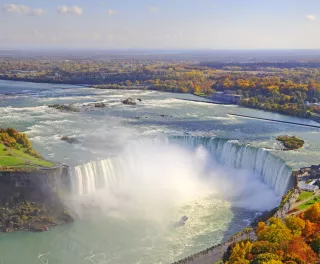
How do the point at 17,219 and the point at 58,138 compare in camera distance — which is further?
the point at 58,138

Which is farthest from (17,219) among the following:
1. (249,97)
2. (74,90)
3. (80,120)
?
(74,90)

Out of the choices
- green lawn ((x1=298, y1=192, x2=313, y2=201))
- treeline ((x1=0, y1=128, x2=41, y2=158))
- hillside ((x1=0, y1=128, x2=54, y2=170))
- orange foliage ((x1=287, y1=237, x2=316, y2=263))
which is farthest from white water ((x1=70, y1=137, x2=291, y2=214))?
orange foliage ((x1=287, y1=237, x2=316, y2=263))

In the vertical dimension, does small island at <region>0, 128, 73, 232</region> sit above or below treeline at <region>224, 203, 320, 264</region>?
below

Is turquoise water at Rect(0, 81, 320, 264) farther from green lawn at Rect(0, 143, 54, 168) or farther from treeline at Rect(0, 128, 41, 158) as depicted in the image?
green lawn at Rect(0, 143, 54, 168)

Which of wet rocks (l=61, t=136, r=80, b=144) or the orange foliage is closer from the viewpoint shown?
the orange foliage

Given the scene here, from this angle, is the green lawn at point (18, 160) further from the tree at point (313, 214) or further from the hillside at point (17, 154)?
the tree at point (313, 214)

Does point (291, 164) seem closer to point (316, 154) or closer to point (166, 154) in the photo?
point (316, 154)
